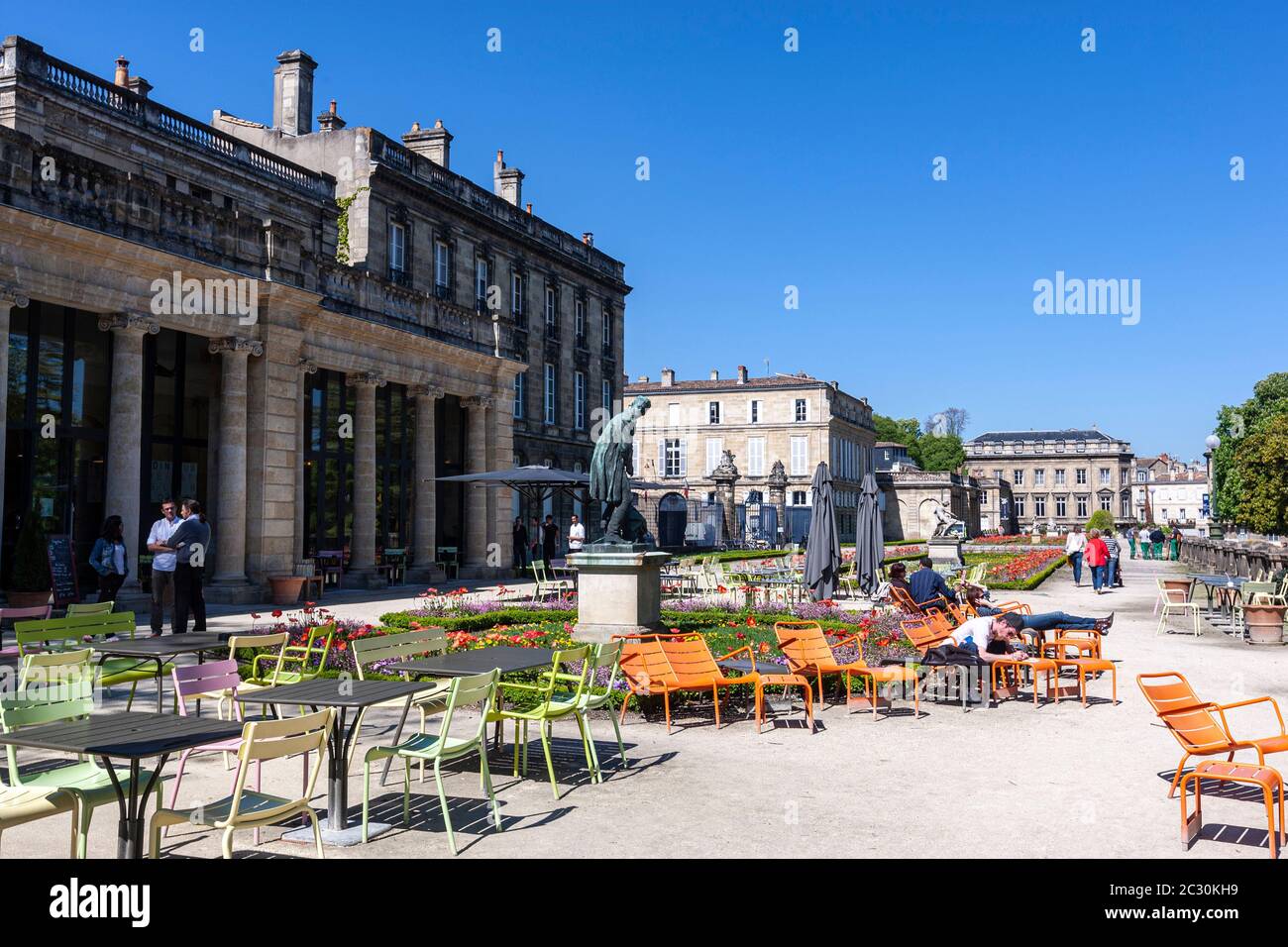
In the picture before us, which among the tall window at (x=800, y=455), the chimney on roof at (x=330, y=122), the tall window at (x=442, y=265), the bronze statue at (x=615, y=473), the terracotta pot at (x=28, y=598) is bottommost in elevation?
the terracotta pot at (x=28, y=598)

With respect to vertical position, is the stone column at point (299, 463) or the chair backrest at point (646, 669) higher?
the stone column at point (299, 463)

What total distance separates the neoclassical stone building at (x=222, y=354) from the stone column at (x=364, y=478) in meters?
0.05

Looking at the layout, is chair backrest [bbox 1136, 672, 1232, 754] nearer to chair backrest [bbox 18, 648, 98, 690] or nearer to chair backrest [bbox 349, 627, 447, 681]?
chair backrest [bbox 349, 627, 447, 681]

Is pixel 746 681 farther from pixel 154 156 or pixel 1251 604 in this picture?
pixel 154 156

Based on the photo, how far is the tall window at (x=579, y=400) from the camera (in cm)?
4368

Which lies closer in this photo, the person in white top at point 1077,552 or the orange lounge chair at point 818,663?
the orange lounge chair at point 818,663

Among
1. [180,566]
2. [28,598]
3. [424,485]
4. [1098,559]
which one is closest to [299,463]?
[424,485]

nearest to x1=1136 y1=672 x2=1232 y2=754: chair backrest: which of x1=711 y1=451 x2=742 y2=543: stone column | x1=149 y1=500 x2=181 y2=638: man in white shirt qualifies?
x1=149 y1=500 x2=181 y2=638: man in white shirt

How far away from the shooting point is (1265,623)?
1506 centimetres

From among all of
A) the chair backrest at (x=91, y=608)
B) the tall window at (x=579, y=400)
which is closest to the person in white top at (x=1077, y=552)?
the tall window at (x=579, y=400)

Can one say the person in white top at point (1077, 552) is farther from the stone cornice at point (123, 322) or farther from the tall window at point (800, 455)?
the tall window at point (800, 455)

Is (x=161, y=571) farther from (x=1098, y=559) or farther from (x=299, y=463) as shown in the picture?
(x=1098, y=559)
